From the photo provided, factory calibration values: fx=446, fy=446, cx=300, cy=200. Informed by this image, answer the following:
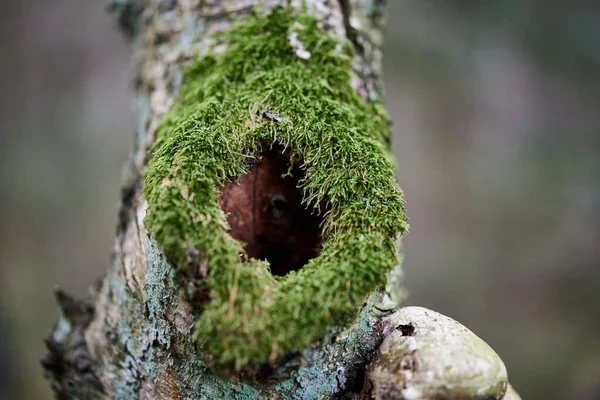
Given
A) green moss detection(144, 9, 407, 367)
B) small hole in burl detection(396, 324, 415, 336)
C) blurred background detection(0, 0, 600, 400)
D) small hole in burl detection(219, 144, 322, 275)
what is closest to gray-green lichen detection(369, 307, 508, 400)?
small hole in burl detection(396, 324, 415, 336)

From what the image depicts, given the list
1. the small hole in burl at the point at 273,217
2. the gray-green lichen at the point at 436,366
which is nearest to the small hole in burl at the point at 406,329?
the gray-green lichen at the point at 436,366

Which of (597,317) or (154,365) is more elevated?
(154,365)

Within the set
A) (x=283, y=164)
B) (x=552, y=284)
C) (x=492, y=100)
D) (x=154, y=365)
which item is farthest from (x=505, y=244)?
(x=154, y=365)

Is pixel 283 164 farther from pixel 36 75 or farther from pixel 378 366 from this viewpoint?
pixel 36 75

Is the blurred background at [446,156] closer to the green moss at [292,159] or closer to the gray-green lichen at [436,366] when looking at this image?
the green moss at [292,159]

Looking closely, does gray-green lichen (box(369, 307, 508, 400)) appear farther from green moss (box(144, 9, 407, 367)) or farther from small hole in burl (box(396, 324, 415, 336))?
green moss (box(144, 9, 407, 367))

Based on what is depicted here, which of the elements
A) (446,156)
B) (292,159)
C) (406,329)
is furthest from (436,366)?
(446,156)
